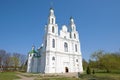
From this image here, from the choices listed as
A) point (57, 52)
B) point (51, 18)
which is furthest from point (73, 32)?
point (57, 52)

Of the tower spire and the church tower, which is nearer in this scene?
the tower spire

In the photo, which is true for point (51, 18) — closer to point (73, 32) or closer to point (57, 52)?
point (73, 32)

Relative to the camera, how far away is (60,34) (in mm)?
45969

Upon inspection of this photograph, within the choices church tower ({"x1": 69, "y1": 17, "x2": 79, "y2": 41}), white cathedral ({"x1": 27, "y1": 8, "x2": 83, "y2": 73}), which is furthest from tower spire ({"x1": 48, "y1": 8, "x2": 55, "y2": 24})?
church tower ({"x1": 69, "y1": 17, "x2": 79, "y2": 41})

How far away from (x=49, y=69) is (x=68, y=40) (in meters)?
13.2

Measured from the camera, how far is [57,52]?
137 feet

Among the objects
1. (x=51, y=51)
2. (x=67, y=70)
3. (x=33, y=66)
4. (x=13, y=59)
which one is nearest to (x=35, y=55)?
(x=33, y=66)

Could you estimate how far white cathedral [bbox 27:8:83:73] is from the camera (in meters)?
40.1

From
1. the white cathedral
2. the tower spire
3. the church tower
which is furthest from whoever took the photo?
the church tower

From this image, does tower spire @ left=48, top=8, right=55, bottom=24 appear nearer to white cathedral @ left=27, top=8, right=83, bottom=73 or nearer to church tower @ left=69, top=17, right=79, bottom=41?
white cathedral @ left=27, top=8, right=83, bottom=73

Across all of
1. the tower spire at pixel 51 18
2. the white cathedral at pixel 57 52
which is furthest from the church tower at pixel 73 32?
the tower spire at pixel 51 18

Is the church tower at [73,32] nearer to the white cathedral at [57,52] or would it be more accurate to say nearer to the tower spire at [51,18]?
the white cathedral at [57,52]

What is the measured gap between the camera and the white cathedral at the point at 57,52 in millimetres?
40125

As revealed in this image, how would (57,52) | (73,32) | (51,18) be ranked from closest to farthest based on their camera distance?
(57,52), (51,18), (73,32)
